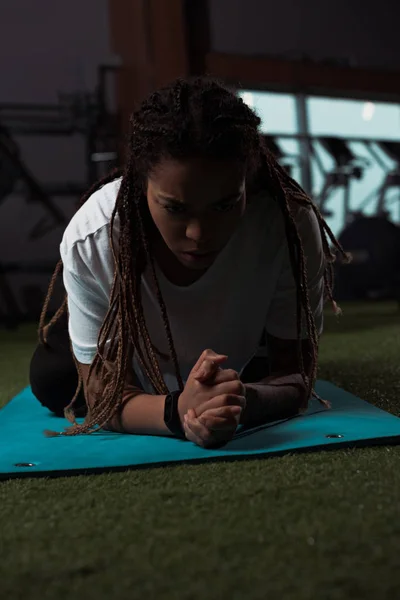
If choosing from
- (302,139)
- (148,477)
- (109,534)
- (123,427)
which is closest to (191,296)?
(123,427)

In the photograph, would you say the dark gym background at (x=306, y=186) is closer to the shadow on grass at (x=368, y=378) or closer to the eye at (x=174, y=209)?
the shadow on grass at (x=368, y=378)

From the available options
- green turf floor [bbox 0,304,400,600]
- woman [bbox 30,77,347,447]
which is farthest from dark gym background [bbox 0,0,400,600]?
woman [bbox 30,77,347,447]

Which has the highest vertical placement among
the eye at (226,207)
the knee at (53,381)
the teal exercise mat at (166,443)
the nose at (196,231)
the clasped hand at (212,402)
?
the eye at (226,207)

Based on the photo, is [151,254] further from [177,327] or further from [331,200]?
[331,200]

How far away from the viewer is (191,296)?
1.18 metres

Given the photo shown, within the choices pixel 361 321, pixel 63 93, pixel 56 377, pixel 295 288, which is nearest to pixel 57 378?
pixel 56 377

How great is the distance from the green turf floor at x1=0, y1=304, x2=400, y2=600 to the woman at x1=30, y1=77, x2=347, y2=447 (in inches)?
6.0

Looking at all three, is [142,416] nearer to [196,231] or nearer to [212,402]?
[212,402]

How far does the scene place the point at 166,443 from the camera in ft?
3.48

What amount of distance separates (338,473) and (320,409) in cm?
40

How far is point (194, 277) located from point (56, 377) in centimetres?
37

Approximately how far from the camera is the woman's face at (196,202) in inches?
37.1

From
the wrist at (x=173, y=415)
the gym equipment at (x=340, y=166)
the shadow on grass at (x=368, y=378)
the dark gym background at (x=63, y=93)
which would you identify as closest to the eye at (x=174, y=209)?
the wrist at (x=173, y=415)

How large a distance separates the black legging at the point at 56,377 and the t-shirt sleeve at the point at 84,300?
0.71ft
